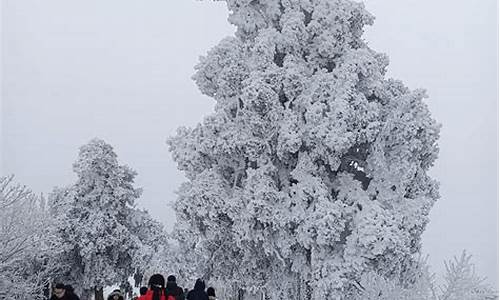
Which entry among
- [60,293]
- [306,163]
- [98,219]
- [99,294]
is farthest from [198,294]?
[99,294]

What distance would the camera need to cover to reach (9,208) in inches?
746

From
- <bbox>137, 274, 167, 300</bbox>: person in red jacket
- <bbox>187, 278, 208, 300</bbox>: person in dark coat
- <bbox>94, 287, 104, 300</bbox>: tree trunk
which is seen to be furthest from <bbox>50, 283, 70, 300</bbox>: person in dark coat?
<bbox>94, 287, 104, 300</bbox>: tree trunk

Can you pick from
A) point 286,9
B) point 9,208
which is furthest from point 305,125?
point 9,208

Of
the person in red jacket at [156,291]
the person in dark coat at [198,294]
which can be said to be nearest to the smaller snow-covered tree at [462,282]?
the person in red jacket at [156,291]

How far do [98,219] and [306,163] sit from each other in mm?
12618

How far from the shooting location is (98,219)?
1139 inches

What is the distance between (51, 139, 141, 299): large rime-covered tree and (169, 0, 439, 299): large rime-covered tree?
927 cm

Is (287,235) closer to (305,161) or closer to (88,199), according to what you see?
(305,161)

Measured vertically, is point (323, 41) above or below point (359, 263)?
above

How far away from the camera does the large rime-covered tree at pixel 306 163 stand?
18500 mm

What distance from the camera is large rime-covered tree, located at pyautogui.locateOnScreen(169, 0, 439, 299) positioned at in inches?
728

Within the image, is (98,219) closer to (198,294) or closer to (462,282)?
(198,294)

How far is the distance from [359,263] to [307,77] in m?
5.50

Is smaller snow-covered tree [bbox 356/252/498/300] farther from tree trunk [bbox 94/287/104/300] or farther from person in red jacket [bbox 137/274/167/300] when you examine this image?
tree trunk [bbox 94/287/104/300]
